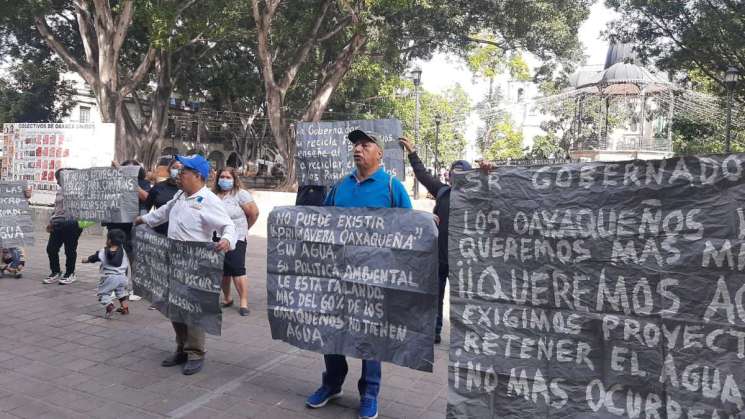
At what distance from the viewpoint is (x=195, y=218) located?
461 cm

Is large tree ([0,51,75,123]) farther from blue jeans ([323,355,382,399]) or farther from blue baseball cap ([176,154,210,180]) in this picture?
blue jeans ([323,355,382,399])

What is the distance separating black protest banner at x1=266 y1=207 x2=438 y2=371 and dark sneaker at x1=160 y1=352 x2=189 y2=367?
4.08ft

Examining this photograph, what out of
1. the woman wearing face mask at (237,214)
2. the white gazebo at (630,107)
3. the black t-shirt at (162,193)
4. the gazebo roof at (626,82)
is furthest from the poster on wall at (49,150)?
the white gazebo at (630,107)

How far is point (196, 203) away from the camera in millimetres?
4613

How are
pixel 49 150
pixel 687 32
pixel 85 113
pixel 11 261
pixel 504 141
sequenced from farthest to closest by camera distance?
1. pixel 504 141
2. pixel 85 113
3. pixel 687 32
4. pixel 49 150
5. pixel 11 261

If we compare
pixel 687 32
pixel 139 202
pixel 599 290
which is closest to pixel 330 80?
pixel 687 32

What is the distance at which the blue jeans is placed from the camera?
3.85m

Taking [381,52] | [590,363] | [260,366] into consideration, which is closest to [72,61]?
[381,52]

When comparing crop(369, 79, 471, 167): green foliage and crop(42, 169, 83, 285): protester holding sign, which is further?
crop(369, 79, 471, 167): green foliage

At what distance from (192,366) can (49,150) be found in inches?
428

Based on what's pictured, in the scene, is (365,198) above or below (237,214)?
above

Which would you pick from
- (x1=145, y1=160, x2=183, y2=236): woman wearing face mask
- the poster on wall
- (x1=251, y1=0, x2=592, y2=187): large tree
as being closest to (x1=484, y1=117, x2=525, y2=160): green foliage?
(x1=251, y1=0, x2=592, y2=187): large tree

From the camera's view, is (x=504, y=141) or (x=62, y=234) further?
(x=504, y=141)

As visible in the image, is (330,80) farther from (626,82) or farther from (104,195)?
(626,82)
